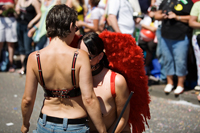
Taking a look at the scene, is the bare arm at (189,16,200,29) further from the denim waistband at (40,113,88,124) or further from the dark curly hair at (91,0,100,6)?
the denim waistband at (40,113,88,124)

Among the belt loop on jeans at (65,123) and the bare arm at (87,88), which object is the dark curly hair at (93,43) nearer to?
the bare arm at (87,88)

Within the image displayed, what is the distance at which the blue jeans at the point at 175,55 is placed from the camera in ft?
15.9

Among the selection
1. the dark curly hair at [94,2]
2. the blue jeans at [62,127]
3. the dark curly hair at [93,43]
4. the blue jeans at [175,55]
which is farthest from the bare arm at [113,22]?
the blue jeans at [62,127]

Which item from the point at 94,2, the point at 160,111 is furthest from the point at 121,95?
the point at 94,2

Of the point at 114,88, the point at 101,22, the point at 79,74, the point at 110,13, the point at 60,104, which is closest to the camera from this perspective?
the point at 79,74

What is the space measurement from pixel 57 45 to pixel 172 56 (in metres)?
3.68

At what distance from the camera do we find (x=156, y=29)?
5707 millimetres

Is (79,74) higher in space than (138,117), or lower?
higher

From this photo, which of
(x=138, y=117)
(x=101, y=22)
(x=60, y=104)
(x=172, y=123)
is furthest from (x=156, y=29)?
(x=60, y=104)

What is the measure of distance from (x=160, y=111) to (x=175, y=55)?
3.91 ft

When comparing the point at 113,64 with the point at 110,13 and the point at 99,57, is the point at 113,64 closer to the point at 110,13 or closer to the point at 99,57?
the point at 99,57

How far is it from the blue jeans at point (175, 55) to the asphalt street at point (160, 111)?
46 cm

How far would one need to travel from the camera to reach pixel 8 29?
276 inches

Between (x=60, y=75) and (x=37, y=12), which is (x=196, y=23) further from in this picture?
(x=37, y=12)
